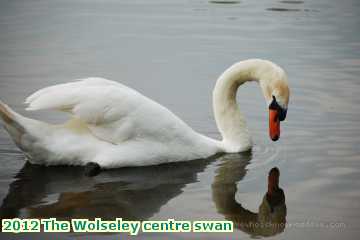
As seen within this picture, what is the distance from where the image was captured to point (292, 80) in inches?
536

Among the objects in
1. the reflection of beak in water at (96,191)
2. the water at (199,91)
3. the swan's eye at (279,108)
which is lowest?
the water at (199,91)

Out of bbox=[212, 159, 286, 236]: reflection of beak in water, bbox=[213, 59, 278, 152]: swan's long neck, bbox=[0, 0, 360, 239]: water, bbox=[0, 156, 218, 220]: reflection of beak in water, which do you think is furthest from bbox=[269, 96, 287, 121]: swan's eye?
bbox=[0, 156, 218, 220]: reflection of beak in water

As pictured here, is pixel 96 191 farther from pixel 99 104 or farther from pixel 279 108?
pixel 279 108

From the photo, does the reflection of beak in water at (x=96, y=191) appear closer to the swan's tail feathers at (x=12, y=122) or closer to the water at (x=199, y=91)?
the water at (x=199, y=91)

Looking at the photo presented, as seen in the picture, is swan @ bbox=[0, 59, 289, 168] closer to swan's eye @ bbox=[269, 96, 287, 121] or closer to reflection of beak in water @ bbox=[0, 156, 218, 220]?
swan's eye @ bbox=[269, 96, 287, 121]

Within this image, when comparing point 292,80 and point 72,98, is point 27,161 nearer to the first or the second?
point 72,98

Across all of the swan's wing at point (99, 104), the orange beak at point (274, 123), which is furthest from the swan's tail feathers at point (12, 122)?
the orange beak at point (274, 123)

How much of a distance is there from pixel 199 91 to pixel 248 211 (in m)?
5.16

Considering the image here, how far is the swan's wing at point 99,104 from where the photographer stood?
8539mm

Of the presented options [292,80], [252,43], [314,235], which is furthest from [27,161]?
[252,43]

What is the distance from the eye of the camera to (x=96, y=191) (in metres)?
8.10

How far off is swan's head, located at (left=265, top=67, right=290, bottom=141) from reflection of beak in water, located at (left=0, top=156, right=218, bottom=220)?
0.96 m

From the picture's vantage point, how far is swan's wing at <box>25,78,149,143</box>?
28.0ft

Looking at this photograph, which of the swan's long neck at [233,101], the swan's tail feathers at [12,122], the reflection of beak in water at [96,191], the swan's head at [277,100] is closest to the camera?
the reflection of beak in water at [96,191]
